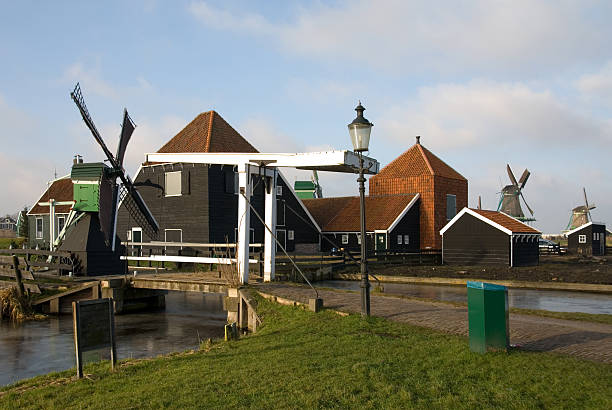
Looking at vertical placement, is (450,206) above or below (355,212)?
above

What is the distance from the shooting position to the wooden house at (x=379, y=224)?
40.3 m

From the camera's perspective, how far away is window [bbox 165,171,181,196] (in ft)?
108

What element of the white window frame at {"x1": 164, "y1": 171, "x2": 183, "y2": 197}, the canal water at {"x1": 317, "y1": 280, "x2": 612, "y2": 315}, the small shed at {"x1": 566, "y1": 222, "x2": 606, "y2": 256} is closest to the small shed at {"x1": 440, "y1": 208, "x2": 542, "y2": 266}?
the canal water at {"x1": 317, "y1": 280, "x2": 612, "y2": 315}

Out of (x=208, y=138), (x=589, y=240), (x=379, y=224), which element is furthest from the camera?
(x=589, y=240)

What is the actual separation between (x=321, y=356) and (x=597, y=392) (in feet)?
13.1

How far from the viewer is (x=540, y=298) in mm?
20609

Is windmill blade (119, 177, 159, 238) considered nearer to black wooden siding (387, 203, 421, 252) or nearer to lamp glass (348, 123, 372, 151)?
lamp glass (348, 123, 372, 151)

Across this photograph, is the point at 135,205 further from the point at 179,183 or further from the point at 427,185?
the point at 427,185

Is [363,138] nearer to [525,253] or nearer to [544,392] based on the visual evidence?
[544,392]

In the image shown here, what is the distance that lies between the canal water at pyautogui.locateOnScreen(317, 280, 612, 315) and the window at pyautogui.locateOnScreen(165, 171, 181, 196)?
15392mm

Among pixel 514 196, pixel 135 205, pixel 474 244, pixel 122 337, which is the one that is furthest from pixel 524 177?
pixel 122 337

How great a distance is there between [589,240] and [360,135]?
48451 mm

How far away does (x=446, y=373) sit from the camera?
739cm

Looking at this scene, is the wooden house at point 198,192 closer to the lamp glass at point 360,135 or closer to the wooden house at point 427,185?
the wooden house at point 427,185
